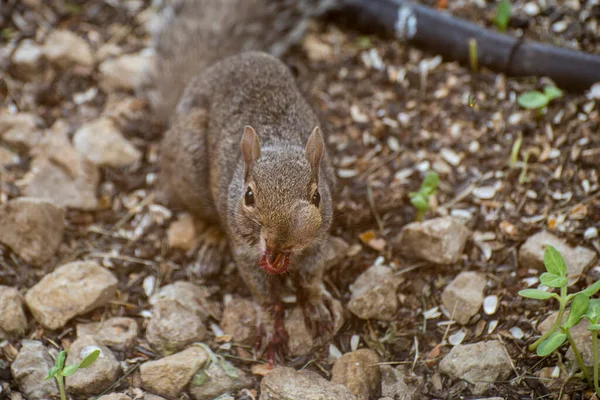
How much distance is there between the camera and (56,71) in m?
5.20

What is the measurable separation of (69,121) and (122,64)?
61 centimetres

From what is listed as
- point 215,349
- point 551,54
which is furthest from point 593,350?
point 551,54

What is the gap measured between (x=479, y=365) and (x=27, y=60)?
380 centimetres

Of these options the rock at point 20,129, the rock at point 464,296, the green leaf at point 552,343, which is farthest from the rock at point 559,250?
the rock at point 20,129

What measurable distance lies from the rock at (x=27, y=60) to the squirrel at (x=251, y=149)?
3.02 feet

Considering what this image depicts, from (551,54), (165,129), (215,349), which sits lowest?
(215,349)

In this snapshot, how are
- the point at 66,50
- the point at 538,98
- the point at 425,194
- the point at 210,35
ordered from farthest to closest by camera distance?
the point at 66,50
the point at 210,35
the point at 538,98
the point at 425,194

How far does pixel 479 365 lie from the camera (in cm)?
324

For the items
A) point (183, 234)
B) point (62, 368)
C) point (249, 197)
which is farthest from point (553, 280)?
point (183, 234)

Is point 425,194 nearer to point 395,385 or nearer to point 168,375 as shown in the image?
point 395,385

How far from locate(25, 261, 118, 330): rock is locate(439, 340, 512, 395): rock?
5.99 feet

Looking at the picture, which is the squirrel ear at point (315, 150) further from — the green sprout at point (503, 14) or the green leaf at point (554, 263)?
the green sprout at point (503, 14)

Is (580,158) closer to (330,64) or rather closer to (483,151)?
(483,151)

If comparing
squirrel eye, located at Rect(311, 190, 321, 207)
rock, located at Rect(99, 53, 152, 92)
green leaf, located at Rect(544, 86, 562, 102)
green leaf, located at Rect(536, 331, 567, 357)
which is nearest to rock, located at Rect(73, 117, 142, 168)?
rock, located at Rect(99, 53, 152, 92)
